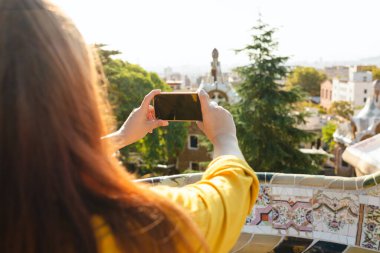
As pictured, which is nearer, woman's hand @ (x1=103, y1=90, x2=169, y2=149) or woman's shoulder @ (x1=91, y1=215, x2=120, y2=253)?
woman's shoulder @ (x1=91, y1=215, x2=120, y2=253)

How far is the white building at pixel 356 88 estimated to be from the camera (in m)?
50.3

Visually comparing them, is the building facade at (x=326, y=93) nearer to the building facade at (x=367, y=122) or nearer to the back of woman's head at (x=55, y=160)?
the building facade at (x=367, y=122)

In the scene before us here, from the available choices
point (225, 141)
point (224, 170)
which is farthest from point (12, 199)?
point (225, 141)

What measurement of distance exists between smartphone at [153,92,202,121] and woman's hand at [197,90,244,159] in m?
0.18

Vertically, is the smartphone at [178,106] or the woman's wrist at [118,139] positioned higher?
the smartphone at [178,106]

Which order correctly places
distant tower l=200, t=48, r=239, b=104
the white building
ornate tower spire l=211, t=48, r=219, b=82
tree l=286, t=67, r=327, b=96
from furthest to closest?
tree l=286, t=67, r=327, b=96 < the white building < ornate tower spire l=211, t=48, r=219, b=82 < distant tower l=200, t=48, r=239, b=104

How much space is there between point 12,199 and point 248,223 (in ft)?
8.87

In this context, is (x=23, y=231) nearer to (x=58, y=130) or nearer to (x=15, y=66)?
(x=58, y=130)

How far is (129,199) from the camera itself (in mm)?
979

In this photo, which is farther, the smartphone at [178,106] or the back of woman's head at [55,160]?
the smartphone at [178,106]

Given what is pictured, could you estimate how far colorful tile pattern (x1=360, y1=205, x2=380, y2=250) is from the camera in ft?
10.3

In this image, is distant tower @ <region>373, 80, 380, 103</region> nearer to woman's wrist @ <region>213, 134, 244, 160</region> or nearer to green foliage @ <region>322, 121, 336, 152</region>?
green foliage @ <region>322, 121, 336, 152</region>

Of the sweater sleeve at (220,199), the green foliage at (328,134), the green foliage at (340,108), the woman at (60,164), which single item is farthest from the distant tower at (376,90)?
the green foliage at (340,108)

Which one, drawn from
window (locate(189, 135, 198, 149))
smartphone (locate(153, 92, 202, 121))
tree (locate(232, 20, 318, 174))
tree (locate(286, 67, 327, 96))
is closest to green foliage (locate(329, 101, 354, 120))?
tree (locate(286, 67, 327, 96))
